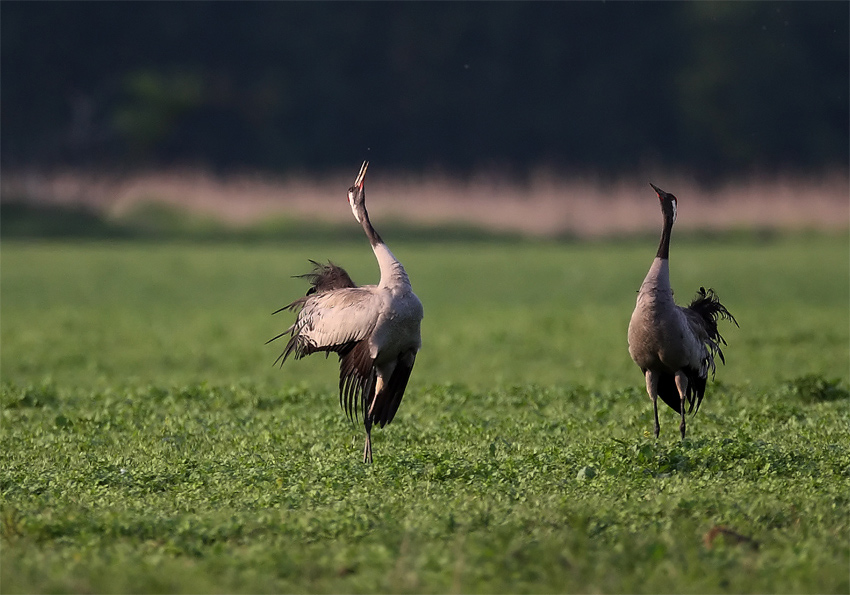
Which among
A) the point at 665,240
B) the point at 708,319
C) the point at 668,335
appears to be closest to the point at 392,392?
the point at 668,335

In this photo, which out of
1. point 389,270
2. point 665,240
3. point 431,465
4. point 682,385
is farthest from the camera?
point 682,385

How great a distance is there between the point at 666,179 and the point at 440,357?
26.2 meters

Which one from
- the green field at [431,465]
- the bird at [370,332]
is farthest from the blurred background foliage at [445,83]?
the bird at [370,332]

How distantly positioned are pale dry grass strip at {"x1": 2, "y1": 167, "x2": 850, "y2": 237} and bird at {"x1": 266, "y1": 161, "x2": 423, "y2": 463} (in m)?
23.9

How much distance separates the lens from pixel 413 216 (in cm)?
3369

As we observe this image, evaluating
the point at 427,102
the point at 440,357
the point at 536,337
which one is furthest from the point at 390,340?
the point at 427,102

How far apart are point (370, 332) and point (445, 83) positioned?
36.9 m

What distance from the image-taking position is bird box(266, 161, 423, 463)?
320 inches

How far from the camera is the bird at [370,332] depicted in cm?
814

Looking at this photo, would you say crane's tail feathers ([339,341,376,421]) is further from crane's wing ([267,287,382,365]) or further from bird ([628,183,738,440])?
bird ([628,183,738,440])

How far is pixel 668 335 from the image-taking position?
8344 mm

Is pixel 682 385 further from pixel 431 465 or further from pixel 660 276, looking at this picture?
pixel 431 465

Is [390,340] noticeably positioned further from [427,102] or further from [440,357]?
[427,102]

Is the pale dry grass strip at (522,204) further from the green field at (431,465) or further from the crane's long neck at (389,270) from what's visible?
the crane's long neck at (389,270)
